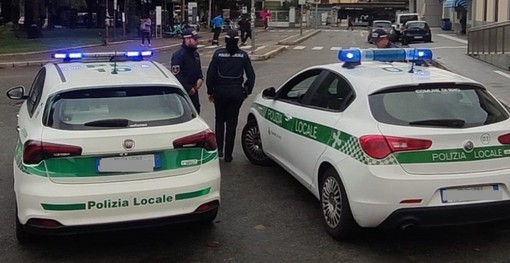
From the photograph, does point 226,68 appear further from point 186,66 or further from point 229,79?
point 186,66

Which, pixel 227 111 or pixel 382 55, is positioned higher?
pixel 382 55

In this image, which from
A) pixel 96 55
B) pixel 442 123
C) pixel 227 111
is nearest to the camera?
pixel 442 123

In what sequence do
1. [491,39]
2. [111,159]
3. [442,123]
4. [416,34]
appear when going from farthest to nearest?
[416,34] → [491,39] → [442,123] → [111,159]

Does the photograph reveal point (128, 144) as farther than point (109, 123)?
No

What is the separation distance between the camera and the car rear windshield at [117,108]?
480 cm

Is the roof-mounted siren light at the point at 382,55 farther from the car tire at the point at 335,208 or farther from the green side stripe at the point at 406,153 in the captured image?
the car tire at the point at 335,208

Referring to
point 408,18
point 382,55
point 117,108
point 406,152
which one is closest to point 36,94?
point 117,108

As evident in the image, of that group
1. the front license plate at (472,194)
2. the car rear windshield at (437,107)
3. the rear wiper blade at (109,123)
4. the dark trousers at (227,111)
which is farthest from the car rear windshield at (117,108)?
the dark trousers at (227,111)

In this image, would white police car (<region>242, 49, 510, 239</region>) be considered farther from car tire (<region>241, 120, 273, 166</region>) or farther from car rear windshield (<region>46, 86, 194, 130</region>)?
car tire (<region>241, 120, 273, 166</region>)

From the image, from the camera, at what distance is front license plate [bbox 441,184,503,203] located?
476 centimetres

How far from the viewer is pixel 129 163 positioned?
185 inches

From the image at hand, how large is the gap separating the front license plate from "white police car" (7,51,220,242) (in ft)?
5.80

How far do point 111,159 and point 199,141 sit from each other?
704 millimetres

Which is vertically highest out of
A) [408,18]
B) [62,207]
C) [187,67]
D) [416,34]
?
[408,18]
